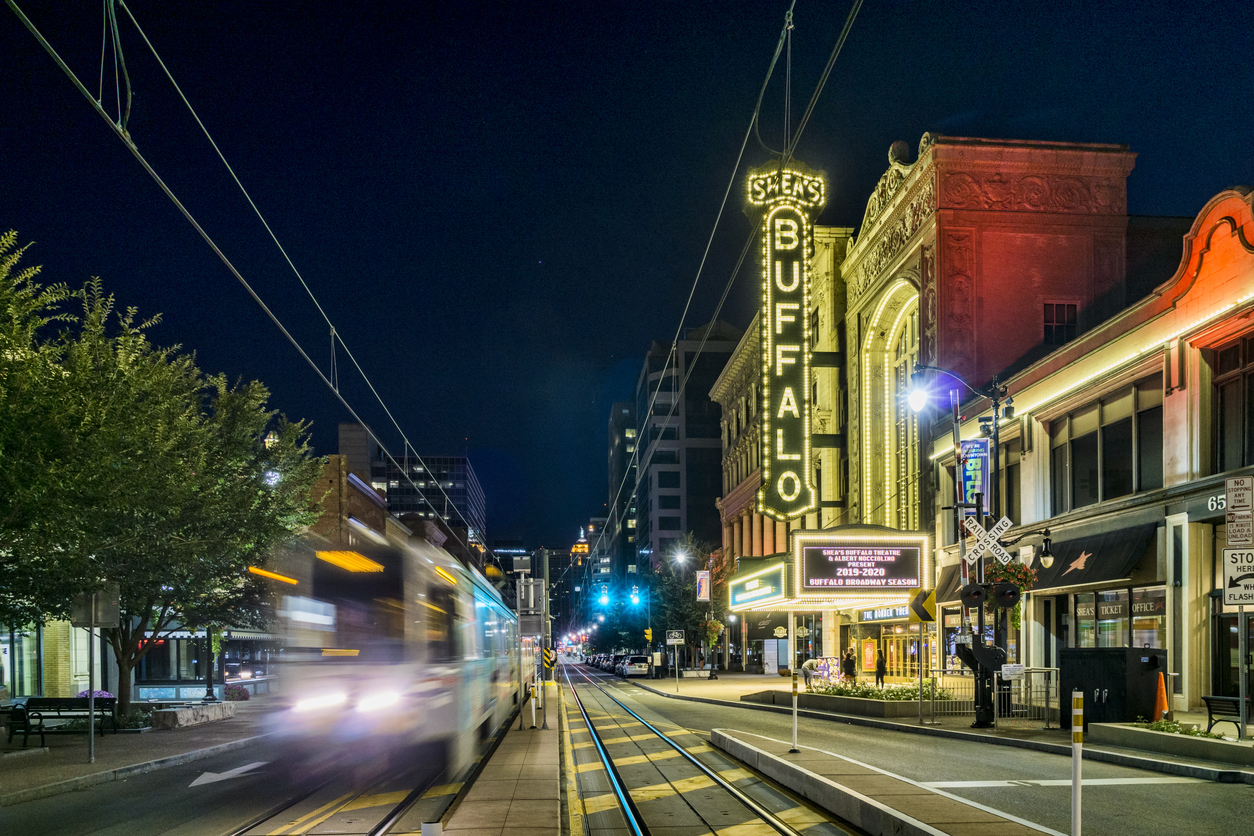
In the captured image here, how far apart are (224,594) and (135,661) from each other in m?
2.69

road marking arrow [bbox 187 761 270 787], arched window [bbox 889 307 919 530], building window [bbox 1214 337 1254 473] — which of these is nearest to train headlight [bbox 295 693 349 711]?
Result: road marking arrow [bbox 187 761 270 787]

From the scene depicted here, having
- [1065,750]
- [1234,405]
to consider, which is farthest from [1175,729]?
[1234,405]

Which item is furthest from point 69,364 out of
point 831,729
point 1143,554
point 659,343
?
point 659,343

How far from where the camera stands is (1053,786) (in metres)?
13.4

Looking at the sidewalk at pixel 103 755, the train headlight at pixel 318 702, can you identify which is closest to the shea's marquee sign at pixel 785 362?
the sidewalk at pixel 103 755

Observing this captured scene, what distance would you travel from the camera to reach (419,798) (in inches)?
520

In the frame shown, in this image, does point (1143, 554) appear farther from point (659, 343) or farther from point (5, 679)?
point (659, 343)

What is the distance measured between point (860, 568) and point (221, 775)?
82.4 feet

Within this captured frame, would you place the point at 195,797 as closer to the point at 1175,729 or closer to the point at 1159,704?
the point at 1175,729

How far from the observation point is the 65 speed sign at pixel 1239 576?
50.3ft

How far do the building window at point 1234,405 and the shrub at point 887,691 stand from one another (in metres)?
7.80

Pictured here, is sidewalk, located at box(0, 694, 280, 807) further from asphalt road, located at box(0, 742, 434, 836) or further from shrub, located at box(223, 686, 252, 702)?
shrub, located at box(223, 686, 252, 702)

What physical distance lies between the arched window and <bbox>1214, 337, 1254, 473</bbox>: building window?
16.5 m

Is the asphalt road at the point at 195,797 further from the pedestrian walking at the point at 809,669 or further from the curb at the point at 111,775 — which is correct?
the pedestrian walking at the point at 809,669
